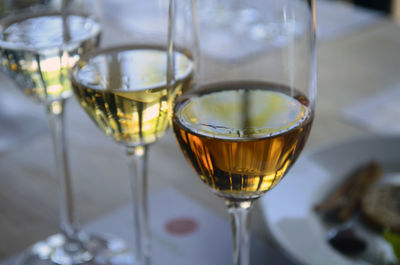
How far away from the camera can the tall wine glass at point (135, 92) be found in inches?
20.4

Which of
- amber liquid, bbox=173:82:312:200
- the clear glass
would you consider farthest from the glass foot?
amber liquid, bbox=173:82:312:200

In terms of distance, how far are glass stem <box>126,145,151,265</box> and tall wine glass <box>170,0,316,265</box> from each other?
141mm

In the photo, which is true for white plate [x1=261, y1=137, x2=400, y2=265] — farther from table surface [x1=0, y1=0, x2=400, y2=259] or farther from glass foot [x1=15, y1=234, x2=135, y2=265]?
glass foot [x1=15, y1=234, x2=135, y2=265]

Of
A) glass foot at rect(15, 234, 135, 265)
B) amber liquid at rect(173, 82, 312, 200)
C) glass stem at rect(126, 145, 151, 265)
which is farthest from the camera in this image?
glass foot at rect(15, 234, 135, 265)

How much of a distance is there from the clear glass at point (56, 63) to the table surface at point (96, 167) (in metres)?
0.03

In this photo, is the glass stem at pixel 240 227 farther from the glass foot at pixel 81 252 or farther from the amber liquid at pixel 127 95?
the glass foot at pixel 81 252

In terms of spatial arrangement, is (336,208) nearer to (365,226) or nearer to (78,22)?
(365,226)

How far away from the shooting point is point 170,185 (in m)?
0.84

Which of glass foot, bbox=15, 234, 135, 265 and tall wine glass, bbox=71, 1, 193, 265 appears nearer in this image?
tall wine glass, bbox=71, 1, 193, 265

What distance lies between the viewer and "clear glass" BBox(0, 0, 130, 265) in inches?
24.4

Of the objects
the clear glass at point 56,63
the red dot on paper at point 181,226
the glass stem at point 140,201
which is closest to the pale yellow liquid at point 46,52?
the clear glass at point 56,63

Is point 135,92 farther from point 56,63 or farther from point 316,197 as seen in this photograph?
point 316,197

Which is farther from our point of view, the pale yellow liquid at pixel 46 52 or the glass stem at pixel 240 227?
the pale yellow liquid at pixel 46 52

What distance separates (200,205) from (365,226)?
237 millimetres
